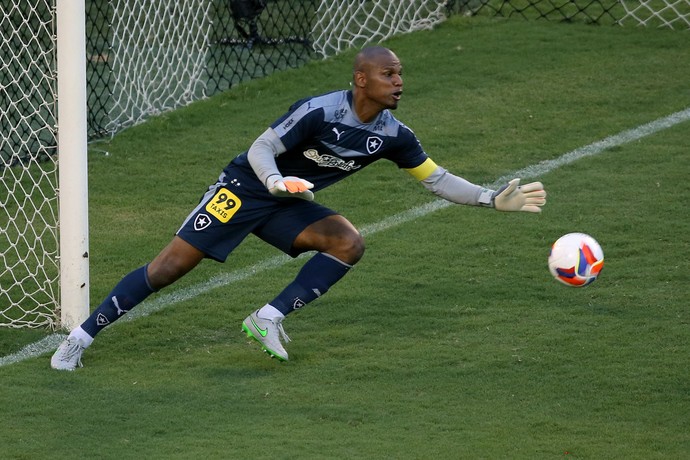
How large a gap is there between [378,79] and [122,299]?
4.81ft

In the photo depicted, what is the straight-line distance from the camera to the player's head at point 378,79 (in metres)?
5.26

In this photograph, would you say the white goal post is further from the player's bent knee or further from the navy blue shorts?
the player's bent knee

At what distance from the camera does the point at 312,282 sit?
5.54 m

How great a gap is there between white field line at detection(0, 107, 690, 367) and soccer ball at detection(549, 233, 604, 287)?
6.54ft

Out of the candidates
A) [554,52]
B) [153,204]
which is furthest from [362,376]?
[554,52]

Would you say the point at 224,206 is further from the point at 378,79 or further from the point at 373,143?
the point at 378,79

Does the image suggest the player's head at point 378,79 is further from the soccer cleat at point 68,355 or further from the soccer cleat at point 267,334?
the soccer cleat at point 68,355

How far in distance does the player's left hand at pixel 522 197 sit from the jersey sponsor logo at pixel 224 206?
1.15 m

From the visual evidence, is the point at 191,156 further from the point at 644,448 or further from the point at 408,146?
the point at 644,448

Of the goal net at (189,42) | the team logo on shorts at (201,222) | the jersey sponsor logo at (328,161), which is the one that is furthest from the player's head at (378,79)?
the goal net at (189,42)

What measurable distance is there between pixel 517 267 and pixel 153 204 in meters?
2.45

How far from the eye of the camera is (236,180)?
18.1 feet

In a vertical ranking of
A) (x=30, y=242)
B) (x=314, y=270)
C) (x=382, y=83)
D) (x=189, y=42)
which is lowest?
(x=30, y=242)

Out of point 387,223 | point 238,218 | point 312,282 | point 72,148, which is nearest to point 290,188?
point 238,218
